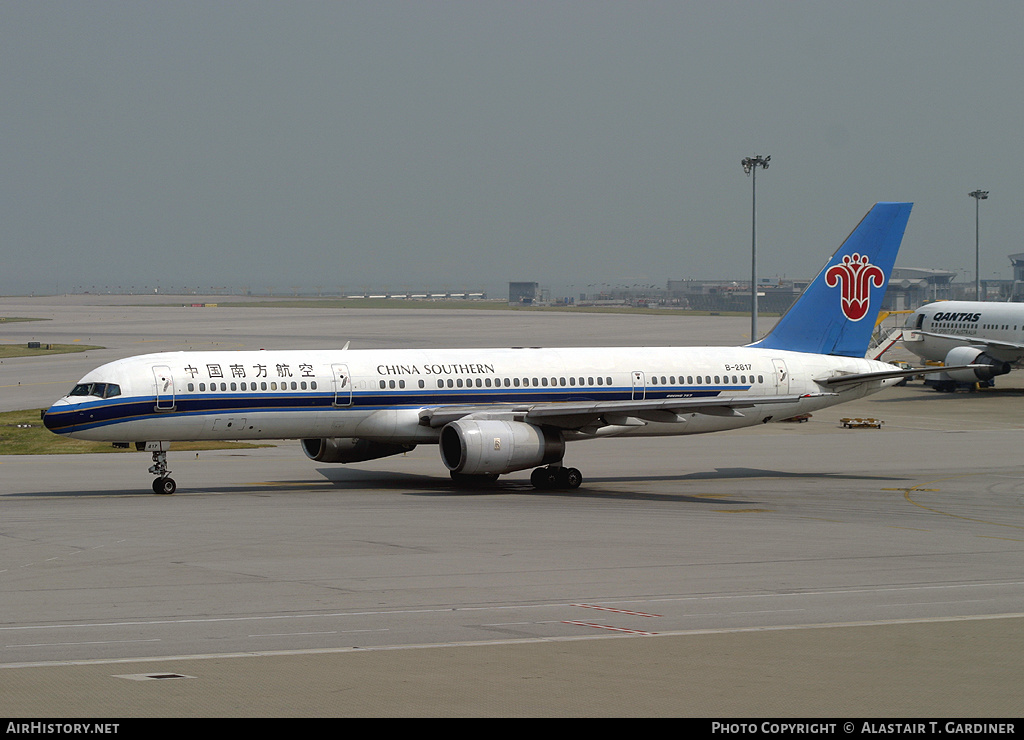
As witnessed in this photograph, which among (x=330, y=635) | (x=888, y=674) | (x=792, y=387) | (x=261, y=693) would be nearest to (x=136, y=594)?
(x=330, y=635)

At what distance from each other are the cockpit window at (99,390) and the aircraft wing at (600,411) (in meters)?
9.68

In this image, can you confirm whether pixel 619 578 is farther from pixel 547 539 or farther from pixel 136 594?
pixel 136 594

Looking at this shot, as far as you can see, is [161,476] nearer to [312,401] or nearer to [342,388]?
[312,401]

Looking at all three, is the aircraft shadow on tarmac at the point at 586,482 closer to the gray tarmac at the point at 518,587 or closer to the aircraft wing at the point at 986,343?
the gray tarmac at the point at 518,587

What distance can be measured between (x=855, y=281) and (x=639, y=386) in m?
10.5

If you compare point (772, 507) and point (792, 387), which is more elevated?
point (792, 387)

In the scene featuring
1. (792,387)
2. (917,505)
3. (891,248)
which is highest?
(891,248)

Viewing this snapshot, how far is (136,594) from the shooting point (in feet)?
71.1

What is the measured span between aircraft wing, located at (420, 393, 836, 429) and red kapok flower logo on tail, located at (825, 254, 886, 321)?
31.5 feet

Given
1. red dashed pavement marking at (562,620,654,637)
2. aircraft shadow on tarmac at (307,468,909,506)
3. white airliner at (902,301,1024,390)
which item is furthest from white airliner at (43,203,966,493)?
white airliner at (902,301,1024,390)

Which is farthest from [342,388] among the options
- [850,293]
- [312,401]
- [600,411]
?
[850,293]

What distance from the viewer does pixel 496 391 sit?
4097 centimetres

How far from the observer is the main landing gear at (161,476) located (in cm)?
3662
